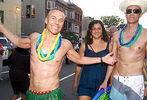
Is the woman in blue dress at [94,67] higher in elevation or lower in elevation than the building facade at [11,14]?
lower

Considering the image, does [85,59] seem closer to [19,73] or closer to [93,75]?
[93,75]

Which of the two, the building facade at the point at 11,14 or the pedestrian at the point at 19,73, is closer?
the pedestrian at the point at 19,73

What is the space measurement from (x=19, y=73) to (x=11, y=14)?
21.8 m

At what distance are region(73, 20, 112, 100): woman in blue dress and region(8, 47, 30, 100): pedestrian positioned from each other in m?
1.24

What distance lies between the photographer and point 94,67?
353cm

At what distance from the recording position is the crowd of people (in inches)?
102

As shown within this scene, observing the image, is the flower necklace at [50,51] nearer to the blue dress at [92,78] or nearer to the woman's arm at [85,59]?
the woman's arm at [85,59]

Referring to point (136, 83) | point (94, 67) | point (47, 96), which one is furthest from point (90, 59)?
point (47, 96)

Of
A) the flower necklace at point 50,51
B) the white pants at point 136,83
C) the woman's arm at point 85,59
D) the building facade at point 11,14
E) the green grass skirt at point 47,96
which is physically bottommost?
the green grass skirt at point 47,96

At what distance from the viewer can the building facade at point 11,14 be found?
2242 centimetres

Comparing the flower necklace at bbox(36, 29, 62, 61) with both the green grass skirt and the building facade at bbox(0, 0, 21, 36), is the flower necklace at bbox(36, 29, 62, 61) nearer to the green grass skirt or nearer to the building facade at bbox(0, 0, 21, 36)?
the green grass skirt

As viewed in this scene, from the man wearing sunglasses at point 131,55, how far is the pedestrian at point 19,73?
2.02m

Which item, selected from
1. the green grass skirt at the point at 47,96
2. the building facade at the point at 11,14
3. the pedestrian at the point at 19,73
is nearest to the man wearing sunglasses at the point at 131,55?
the green grass skirt at the point at 47,96

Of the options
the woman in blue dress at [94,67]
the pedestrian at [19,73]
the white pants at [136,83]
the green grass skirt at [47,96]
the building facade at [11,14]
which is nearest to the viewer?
the green grass skirt at [47,96]
